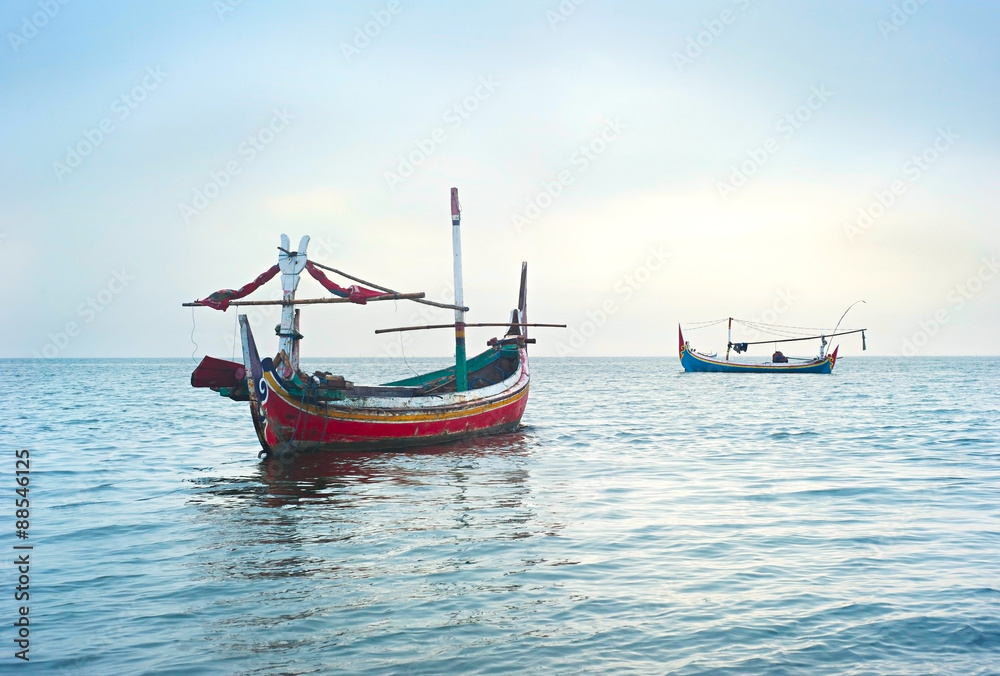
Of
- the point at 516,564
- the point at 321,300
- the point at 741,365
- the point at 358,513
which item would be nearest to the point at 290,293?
the point at 321,300

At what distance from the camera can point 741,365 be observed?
89.2 meters

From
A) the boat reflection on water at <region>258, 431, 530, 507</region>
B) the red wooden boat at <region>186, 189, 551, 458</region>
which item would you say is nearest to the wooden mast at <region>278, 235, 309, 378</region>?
the red wooden boat at <region>186, 189, 551, 458</region>

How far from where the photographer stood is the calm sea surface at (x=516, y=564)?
6.94 meters

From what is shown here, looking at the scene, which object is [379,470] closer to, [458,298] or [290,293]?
[290,293]

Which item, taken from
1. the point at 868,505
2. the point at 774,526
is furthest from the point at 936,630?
the point at 868,505

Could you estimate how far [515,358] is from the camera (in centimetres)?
2909

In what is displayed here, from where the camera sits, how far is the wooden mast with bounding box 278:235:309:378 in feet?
62.3

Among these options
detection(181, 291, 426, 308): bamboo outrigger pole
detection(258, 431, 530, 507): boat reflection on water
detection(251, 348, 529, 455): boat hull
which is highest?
detection(181, 291, 426, 308): bamboo outrigger pole

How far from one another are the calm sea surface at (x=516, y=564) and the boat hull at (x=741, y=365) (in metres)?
68.8

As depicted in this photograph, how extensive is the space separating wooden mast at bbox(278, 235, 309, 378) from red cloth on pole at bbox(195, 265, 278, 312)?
829mm

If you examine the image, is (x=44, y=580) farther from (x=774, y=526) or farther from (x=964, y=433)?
(x=964, y=433)

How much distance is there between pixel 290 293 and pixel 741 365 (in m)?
77.1

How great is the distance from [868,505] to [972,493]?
8.72ft

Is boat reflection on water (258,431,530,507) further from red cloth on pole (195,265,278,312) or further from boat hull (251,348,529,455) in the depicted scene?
red cloth on pole (195,265,278,312)
